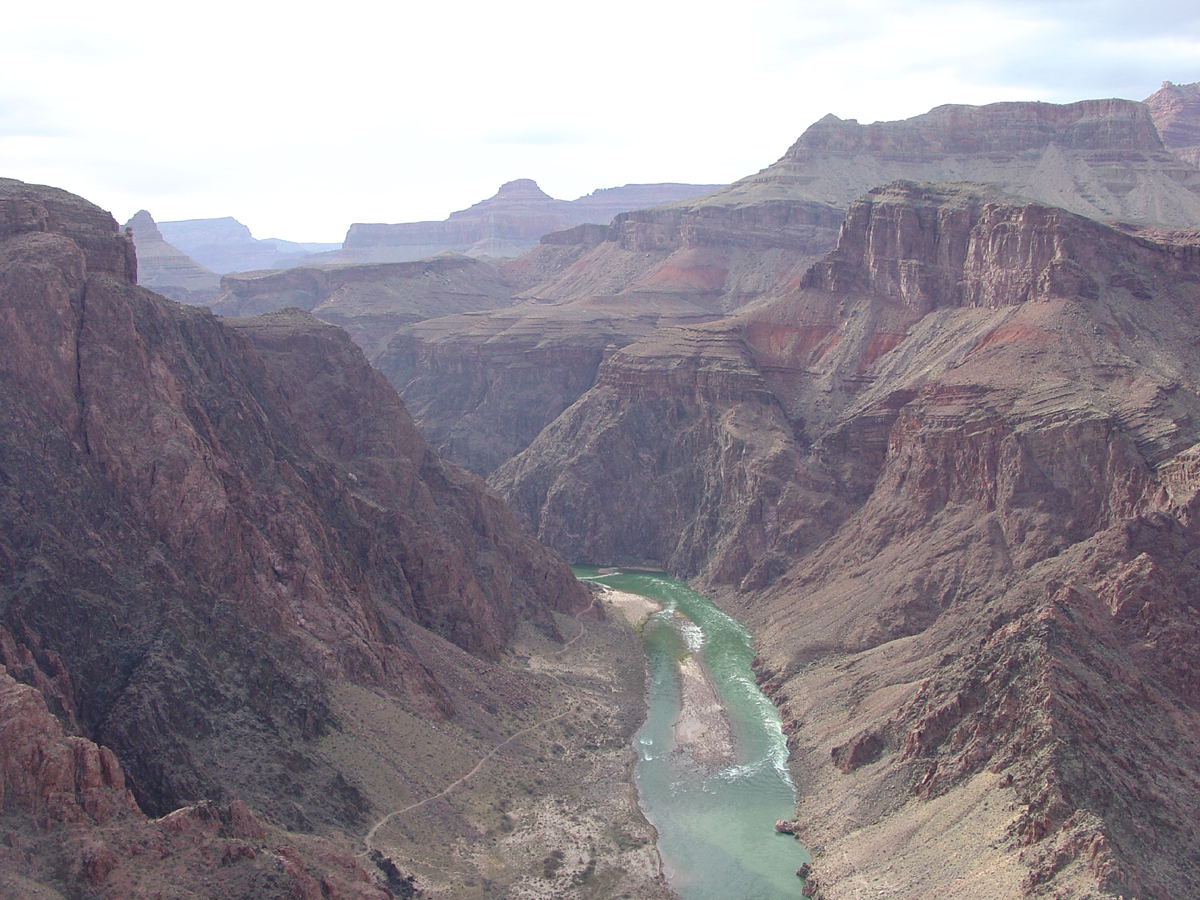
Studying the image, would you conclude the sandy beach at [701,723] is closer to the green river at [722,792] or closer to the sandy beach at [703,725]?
the sandy beach at [703,725]

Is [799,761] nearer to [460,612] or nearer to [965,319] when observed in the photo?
[460,612]

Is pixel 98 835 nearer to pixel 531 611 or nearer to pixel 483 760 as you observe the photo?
pixel 483 760

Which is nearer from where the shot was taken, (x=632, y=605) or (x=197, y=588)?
(x=197, y=588)

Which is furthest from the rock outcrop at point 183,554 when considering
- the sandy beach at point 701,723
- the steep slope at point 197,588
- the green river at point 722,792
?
the sandy beach at point 701,723

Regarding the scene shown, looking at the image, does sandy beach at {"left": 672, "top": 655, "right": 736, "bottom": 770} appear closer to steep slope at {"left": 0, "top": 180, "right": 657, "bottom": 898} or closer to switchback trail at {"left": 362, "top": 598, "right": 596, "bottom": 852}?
steep slope at {"left": 0, "top": 180, "right": 657, "bottom": 898}

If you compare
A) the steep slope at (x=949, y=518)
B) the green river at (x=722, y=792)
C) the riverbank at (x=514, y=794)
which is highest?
the steep slope at (x=949, y=518)

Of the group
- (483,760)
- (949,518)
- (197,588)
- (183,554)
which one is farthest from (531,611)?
(197,588)
